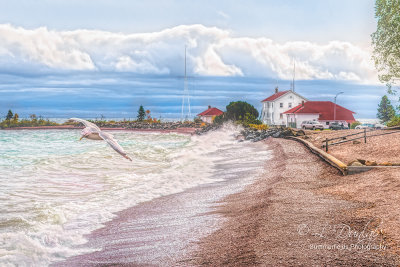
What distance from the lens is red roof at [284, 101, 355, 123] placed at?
76875 mm

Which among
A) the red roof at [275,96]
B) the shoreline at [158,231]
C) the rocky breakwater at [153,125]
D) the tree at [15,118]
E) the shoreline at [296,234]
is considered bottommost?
the rocky breakwater at [153,125]

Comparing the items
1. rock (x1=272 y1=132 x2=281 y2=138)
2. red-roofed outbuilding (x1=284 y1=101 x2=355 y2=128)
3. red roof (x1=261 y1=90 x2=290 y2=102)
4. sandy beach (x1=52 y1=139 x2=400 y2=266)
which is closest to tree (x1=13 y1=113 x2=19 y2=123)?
red roof (x1=261 y1=90 x2=290 y2=102)

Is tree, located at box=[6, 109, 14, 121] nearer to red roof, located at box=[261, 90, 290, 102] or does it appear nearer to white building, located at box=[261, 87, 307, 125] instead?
red roof, located at box=[261, 90, 290, 102]

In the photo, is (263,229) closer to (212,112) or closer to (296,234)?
(296,234)

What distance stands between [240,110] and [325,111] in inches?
794

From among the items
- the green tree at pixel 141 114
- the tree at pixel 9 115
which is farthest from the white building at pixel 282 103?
the tree at pixel 9 115

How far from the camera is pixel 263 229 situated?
7.27m

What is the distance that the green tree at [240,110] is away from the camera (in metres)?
66.5

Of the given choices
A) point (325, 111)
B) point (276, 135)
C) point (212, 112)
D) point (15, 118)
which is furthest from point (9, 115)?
point (276, 135)

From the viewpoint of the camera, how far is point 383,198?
9062 millimetres

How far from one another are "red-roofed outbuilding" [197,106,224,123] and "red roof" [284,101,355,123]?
27.7 meters

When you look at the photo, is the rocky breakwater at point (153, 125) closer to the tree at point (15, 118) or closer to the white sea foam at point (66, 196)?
the tree at point (15, 118)

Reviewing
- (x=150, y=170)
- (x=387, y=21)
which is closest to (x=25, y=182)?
(x=150, y=170)

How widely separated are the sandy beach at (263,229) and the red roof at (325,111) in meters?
66.8
